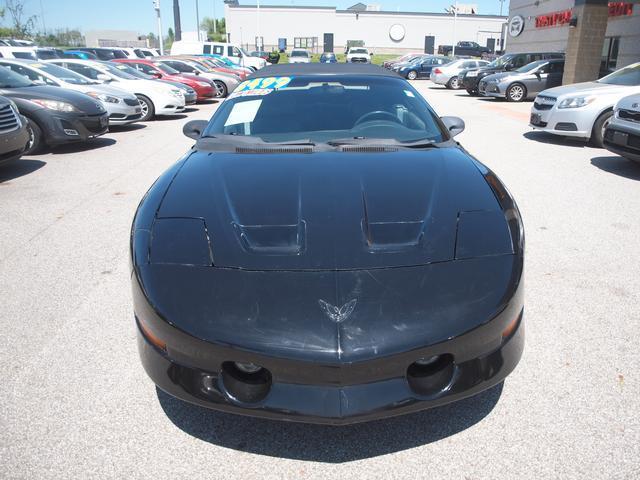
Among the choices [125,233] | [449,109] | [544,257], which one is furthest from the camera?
[449,109]

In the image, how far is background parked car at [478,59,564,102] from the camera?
56.1 ft

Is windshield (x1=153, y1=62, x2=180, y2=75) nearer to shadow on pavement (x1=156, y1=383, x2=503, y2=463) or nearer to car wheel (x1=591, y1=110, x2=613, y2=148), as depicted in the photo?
car wheel (x1=591, y1=110, x2=613, y2=148)

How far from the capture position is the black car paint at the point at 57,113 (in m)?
8.37

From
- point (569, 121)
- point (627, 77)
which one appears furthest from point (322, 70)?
point (627, 77)

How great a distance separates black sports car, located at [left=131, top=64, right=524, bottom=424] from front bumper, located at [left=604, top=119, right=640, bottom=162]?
505 cm

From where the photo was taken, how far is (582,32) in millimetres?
17484

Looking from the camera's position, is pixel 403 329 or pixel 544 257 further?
pixel 544 257

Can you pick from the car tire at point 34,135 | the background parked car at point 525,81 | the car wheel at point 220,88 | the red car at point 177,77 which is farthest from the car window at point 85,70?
the background parked car at point 525,81

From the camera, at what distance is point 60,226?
16.9 ft

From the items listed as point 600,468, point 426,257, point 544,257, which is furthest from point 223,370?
point 544,257

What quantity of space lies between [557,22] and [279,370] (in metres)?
31.9

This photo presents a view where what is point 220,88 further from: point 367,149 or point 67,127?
point 367,149

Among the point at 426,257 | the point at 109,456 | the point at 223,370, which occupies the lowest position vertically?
the point at 109,456

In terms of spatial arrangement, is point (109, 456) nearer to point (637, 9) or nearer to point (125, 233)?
point (125, 233)
